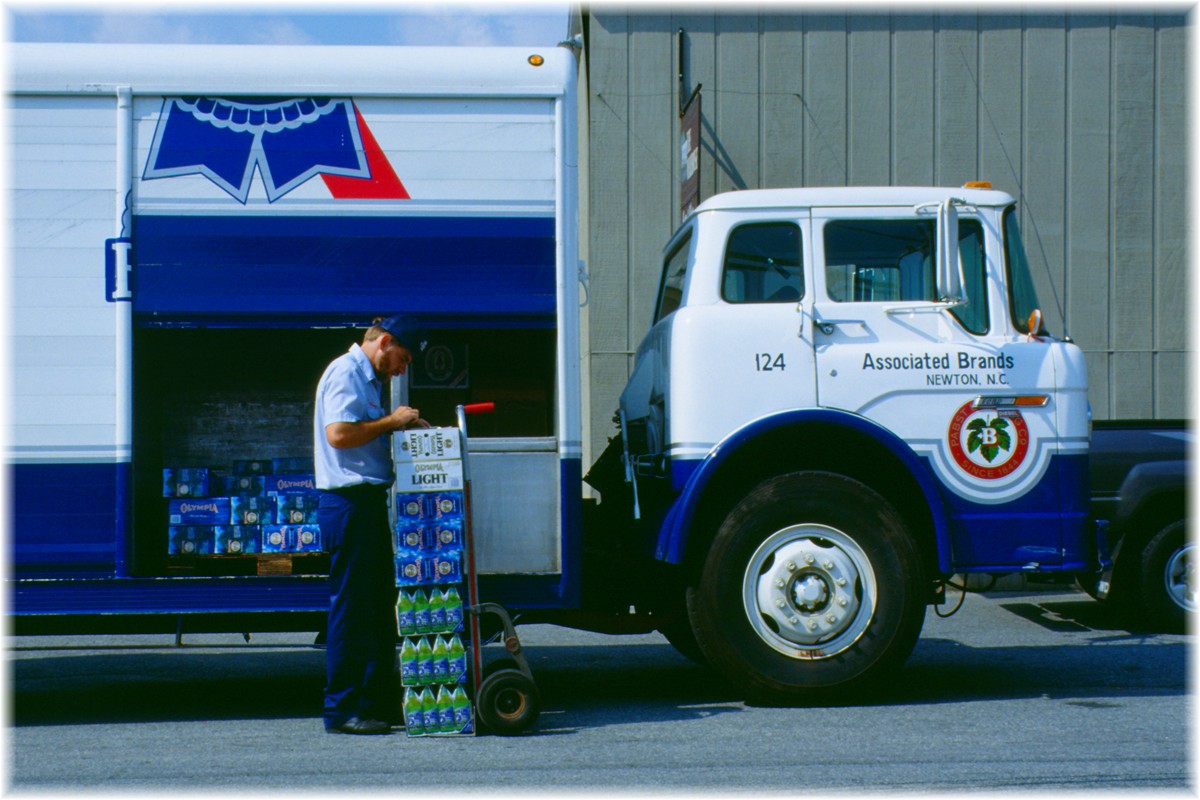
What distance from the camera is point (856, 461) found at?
6184mm

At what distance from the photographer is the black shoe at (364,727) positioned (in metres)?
5.60

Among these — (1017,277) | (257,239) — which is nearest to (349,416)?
(257,239)

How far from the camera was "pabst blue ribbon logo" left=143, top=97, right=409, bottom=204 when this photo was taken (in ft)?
19.0

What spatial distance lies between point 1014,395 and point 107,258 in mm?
4345

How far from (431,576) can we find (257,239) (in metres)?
1.78

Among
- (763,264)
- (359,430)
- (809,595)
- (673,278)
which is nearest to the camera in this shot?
(359,430)

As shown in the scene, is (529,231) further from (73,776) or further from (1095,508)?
(1095,508)

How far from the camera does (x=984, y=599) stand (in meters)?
10.9

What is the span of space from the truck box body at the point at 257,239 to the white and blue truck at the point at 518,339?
0.01 m

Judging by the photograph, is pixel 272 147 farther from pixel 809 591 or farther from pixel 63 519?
pixel 809 591

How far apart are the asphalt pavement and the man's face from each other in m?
1.67

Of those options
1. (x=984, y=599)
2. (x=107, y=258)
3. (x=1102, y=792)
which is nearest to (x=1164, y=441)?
(x=984, y=599)

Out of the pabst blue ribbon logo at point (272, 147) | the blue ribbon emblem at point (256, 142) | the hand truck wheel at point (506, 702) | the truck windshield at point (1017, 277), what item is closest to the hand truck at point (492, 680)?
the hand truck wheel at point (506, 702)

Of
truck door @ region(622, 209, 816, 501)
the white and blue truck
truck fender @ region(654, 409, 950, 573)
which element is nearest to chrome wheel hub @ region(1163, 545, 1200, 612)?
the white and blue truck
